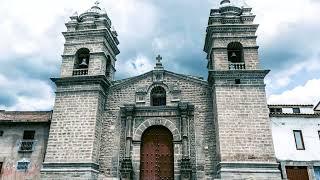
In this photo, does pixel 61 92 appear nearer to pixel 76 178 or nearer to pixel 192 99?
pixel 76 178

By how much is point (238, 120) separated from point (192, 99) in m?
3.04

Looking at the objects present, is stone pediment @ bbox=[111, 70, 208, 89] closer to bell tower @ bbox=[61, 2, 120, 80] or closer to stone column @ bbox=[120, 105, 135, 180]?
bell tower @ bbox=[61, 2, 120, 80]

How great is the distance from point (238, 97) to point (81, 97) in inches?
329

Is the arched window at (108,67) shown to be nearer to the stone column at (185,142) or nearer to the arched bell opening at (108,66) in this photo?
the arched bell opening at (108,66)

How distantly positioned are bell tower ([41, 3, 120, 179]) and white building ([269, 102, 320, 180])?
10098 millimetres

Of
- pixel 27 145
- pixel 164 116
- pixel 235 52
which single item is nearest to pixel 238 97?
pixel 235 52

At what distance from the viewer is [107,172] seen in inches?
639

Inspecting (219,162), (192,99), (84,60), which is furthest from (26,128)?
(219,162)

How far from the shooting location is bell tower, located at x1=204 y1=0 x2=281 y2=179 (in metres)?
14.6

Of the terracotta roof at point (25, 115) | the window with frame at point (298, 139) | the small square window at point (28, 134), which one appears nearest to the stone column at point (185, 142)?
the window with frame at point (298, 139)

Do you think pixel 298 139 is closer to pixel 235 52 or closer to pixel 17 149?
pixel 235 52

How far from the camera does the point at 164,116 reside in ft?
56.1

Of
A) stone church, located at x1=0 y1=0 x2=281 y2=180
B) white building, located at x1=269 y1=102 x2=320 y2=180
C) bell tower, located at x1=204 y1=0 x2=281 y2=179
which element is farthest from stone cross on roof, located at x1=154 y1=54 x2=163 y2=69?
white building, located at x1=269 y1=102 x2=320 y2=180

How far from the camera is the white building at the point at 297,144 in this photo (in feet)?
56.6
